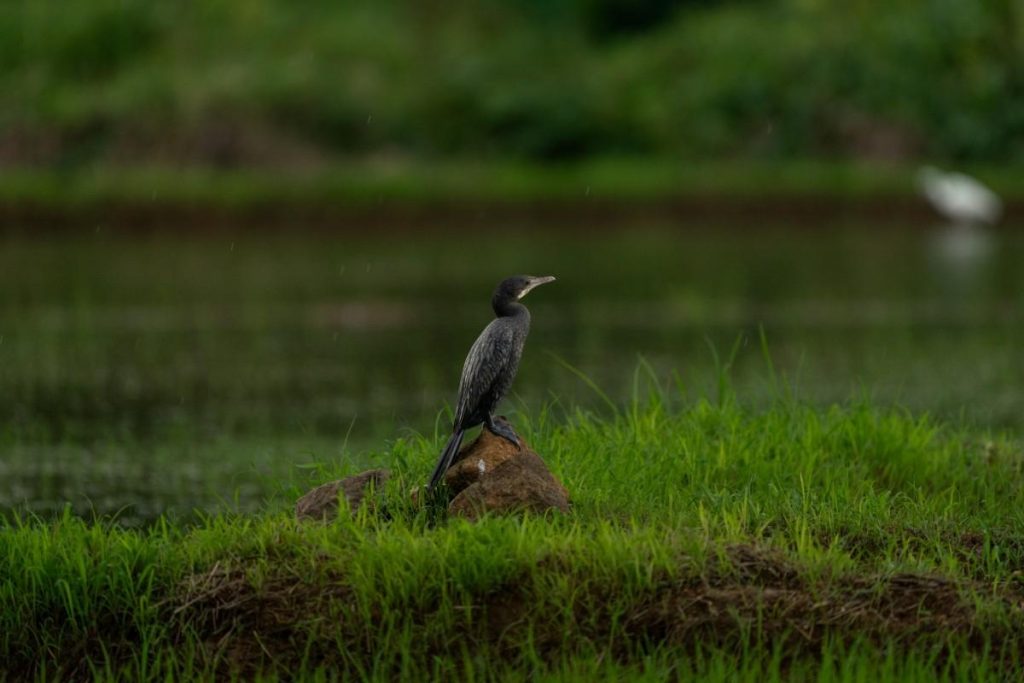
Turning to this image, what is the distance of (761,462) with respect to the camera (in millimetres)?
8039

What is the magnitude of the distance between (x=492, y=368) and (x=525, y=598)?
3.09 feet

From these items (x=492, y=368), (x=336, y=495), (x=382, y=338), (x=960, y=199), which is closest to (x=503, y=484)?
(x=492, y=368)

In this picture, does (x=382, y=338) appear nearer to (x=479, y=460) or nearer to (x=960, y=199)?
(x=479, y=460)

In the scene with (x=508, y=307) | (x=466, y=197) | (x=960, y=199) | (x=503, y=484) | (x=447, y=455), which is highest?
(x=508, y=307)

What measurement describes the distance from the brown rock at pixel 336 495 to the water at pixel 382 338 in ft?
1.87

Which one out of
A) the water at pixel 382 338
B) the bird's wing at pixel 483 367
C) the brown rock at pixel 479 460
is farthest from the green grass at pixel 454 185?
the bird's wing at pixel 483 367

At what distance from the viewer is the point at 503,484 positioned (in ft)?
22.5

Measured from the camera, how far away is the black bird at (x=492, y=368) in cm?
685

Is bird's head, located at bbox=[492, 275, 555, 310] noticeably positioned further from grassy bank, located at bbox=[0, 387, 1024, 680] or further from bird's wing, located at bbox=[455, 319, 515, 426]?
grassy bank, located at bbox=[0, 387, 1024, 680]

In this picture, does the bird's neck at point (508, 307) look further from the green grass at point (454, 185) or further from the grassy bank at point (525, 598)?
the green grass at point (454, 185)

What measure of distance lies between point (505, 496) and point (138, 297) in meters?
13.6

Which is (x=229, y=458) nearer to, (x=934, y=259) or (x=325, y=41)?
(x=934, y=259)

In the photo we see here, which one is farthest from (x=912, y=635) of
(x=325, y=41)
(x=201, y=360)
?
(x=325, y=41)

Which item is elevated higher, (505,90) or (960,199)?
(505,90)
